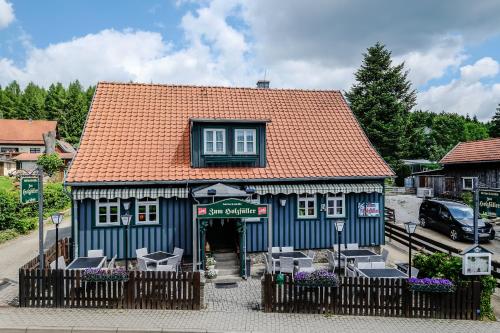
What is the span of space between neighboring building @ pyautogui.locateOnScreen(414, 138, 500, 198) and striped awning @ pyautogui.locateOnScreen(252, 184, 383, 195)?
1806 centimetres

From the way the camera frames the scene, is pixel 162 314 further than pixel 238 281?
No

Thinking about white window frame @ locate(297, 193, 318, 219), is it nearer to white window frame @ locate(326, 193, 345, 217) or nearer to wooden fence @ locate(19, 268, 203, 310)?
white window frame @ locate(326, 193, 345, 217)

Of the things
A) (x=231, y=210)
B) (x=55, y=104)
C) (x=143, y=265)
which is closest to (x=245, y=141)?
(x=231, y=210)

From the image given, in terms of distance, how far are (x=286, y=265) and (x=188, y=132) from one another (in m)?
7.92

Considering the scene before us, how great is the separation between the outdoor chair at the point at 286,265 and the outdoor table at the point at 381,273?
2382 millimetres

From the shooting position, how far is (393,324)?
9.79 metres

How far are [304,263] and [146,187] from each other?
276 inches

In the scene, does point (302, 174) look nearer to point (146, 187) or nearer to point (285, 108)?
point (285, 108)

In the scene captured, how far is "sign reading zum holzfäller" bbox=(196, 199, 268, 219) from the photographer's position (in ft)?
42.3

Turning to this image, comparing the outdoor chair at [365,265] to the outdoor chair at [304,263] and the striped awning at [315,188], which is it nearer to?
the outdoor chair at [304,263]

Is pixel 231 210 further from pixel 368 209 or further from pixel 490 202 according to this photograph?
pixel 490 202

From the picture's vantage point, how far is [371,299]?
10.3 metres

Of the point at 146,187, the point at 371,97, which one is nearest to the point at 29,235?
the point at 146,187

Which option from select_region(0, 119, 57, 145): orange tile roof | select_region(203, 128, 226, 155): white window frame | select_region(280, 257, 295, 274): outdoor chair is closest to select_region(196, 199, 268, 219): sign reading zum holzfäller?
select_region(280, 257, 295, 274): outdoor chair
